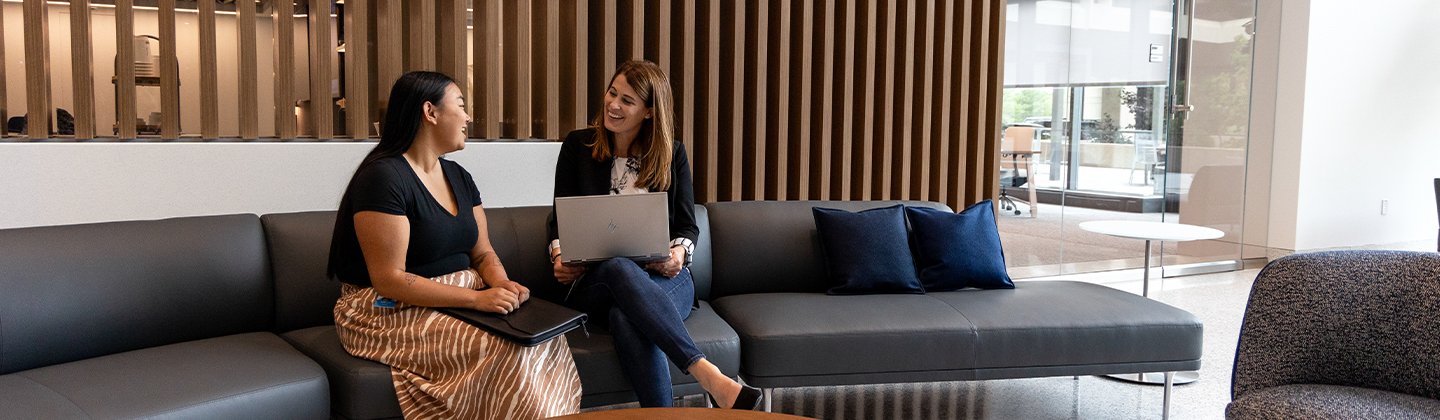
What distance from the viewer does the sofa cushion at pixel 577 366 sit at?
2188mm

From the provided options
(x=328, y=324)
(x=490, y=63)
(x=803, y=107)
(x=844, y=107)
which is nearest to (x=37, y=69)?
(x=328, y=324)

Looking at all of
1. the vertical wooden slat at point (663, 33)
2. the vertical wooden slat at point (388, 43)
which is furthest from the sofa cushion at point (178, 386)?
the vertical wooden slat at point (663, 33)

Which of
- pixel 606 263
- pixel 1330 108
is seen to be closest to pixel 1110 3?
pixel 1330 108

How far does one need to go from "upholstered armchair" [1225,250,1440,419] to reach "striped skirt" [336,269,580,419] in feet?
4.94

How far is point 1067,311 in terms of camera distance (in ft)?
9.40

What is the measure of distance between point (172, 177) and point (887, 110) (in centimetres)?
307

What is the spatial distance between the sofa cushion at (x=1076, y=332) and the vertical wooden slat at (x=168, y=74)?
2.59 m

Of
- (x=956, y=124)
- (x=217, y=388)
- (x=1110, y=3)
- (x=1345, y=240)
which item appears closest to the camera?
(x=217, y=388)

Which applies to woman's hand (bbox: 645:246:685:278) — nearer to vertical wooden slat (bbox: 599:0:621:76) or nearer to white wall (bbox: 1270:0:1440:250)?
vertical wooden slat (bbox: 599:0:621:76)

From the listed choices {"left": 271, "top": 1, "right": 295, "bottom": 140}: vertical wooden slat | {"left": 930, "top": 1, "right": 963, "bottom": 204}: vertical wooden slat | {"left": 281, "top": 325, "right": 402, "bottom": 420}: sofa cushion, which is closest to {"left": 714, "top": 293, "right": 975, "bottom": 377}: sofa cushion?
{"left": 281, "top": 325, "right": 402, "bottom": 420}: sofa cushion

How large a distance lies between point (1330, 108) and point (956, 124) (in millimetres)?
3651

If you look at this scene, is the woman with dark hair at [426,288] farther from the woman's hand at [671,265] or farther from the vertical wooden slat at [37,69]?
the vertical wooden slat at [37,69]

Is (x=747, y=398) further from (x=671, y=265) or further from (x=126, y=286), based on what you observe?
(x=126, y=286)

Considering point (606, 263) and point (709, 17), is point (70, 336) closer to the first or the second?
point (606, 263)
